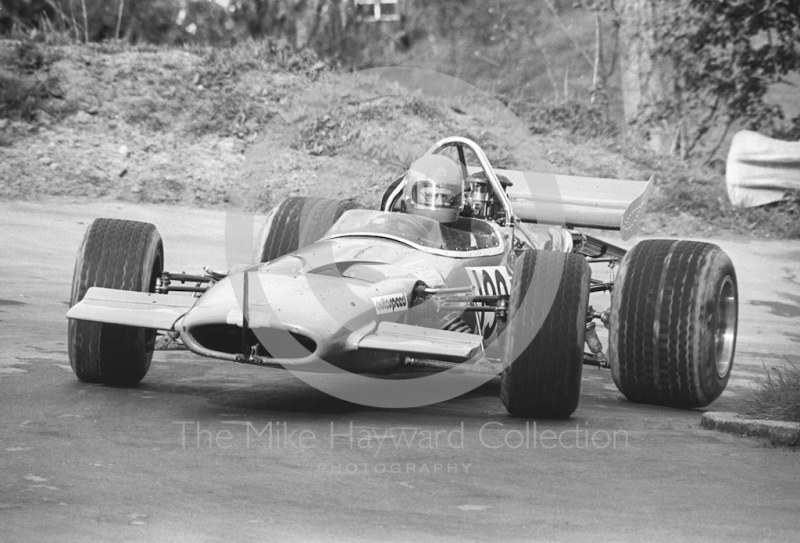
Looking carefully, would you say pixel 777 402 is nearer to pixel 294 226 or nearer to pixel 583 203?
pixel 583 203

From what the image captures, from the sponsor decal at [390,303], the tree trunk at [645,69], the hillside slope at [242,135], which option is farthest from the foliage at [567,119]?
the sponsor decal at [390,303]

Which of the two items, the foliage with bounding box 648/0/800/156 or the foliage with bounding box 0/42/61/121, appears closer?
the foliage with bounding box 0/42/61/121

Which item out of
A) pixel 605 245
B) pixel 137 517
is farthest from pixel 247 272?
pixel 605 245

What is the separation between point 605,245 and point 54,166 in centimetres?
885

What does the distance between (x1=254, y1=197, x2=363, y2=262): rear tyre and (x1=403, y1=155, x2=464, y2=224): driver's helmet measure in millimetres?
1125

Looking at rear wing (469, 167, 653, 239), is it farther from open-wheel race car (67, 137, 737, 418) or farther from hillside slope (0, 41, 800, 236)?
hillside slope (0, 41, 800, 236)

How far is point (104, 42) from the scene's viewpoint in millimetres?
19969

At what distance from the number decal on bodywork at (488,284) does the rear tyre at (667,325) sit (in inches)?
34.7

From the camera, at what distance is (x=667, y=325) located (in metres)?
7.55

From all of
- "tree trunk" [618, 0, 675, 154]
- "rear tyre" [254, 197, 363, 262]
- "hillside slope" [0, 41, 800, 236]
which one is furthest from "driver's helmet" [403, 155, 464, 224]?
"tree trunk" [618, 0, 675, 154]

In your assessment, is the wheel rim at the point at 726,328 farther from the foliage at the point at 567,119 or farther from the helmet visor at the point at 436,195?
the foliage at the point at 567,119

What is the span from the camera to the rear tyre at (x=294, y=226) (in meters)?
9.52

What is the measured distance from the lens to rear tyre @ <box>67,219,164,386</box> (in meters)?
7.31

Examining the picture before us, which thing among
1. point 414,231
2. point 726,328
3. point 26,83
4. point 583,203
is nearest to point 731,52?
point 583,203
